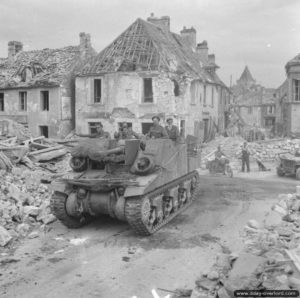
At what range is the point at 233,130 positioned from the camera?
36.4 metres

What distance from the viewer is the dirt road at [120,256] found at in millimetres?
6867

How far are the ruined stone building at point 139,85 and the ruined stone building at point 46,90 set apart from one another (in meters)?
1.12

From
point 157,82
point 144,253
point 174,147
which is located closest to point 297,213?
point 174,147

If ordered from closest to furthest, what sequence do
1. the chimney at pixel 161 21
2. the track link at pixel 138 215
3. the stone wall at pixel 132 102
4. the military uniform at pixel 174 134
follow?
the track link at pixel 138 215 < the military uniform at pixel 174 134 < the stone wall at pixel 132 102 < the chimney at pixel 161 21

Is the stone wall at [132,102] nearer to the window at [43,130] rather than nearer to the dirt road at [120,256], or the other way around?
the window at [43,130]

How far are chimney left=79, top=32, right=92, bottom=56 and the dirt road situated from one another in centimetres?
2016

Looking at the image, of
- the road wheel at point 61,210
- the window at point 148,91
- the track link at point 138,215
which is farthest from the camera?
the window at point 148,91

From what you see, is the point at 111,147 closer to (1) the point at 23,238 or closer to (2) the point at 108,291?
(1) the point at 23,238

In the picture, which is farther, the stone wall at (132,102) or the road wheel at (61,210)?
the stone wall at (132,102)

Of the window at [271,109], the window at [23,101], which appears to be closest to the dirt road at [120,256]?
the window at [23,101]

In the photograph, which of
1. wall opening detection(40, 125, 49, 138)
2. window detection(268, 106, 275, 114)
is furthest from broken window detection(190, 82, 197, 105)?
window detection(268, 106, 275, 114)

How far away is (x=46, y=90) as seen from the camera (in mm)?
28312

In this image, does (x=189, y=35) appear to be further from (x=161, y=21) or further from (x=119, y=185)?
(x=119, y=185)

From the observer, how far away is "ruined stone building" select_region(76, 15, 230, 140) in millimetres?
25453
